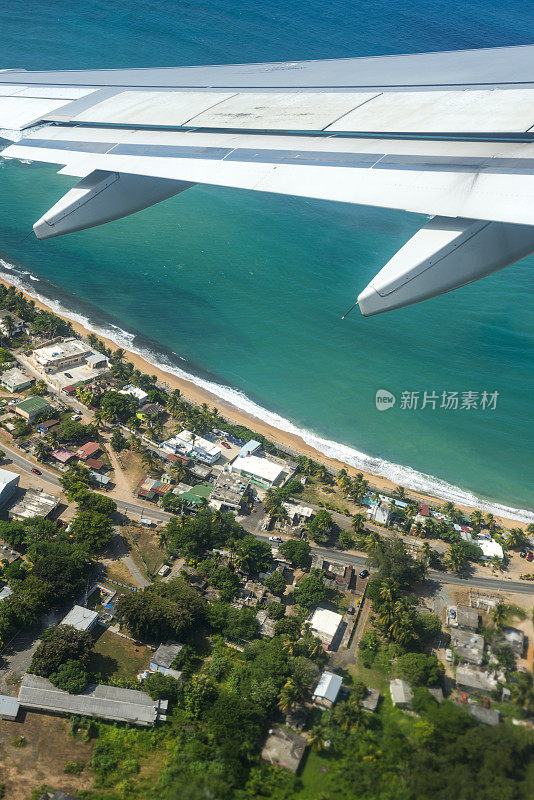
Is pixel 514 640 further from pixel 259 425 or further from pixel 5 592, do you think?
pixel 259 425

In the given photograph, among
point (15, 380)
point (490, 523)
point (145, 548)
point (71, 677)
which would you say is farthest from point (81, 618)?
point (490, 523)

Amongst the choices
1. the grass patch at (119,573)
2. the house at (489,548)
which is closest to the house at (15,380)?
the grass patch at (119,573)

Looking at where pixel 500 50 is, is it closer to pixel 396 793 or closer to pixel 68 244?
pixel 396 793

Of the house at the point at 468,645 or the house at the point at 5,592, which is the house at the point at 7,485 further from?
A: the house at the point at 468,645

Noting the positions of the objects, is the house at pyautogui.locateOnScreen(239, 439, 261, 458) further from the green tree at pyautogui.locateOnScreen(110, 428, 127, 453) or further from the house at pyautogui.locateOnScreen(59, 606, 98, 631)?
the house at pyautogui.locateOnScreen(59, 606, 98, 631)

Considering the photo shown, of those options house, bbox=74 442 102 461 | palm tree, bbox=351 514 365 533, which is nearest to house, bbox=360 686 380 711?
palm tree, bbox=351 514 365 533

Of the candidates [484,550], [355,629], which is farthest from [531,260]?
[355,629]
